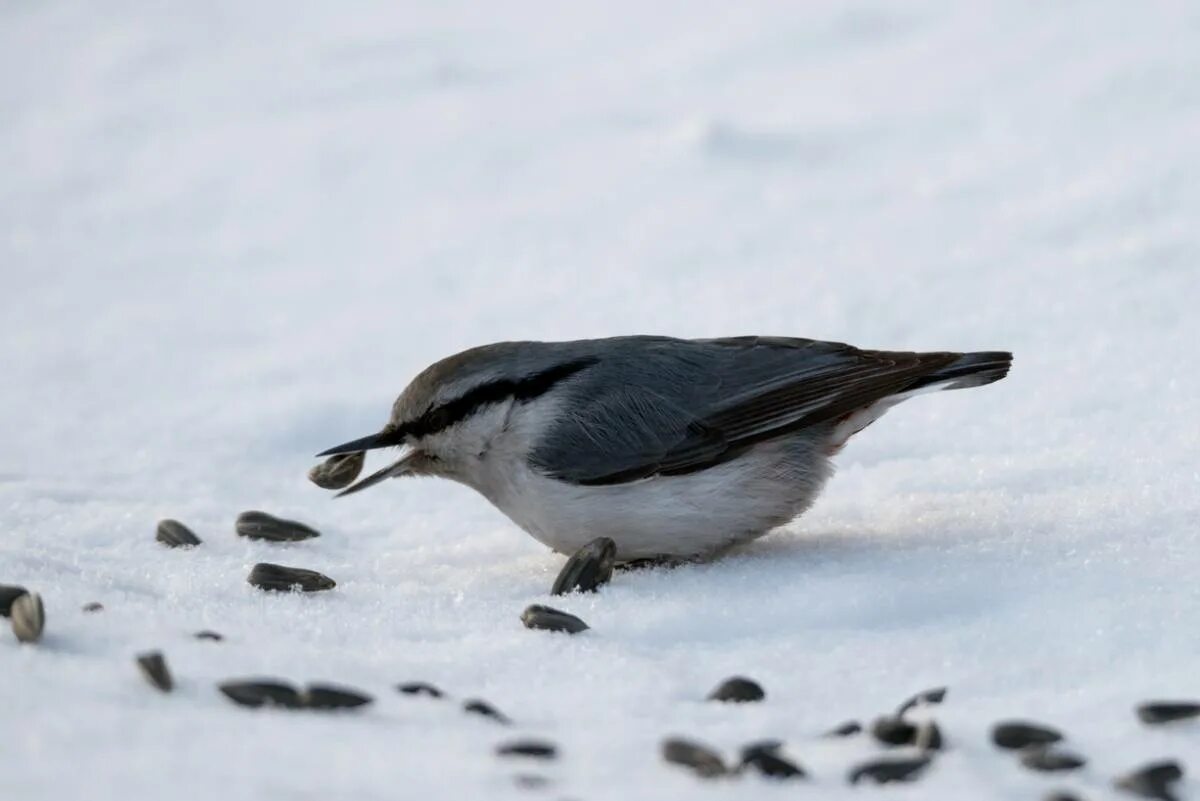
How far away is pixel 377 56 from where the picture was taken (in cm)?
966

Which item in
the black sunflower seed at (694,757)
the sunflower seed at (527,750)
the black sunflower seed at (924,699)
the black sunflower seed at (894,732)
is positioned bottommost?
the sunflower seed at (527,750)

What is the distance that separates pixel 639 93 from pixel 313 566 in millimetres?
4664

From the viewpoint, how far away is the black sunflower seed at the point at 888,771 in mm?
3047

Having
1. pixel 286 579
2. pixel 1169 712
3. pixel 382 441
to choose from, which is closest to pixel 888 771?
pixel 1169 712

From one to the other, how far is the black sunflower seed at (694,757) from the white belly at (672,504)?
4.57ft

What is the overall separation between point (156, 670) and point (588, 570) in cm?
137

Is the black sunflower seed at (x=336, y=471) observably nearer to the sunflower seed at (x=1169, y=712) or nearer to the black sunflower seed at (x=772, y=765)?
the black sunflower seed at (x=772, y=765)

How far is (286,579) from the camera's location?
4512 mm

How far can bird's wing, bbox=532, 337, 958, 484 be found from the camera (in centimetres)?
457

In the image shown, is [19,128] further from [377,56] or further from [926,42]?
[926,42]

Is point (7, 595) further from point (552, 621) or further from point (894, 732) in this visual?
point (894, 732)

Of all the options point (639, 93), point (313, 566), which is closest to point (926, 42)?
point (639, 93)

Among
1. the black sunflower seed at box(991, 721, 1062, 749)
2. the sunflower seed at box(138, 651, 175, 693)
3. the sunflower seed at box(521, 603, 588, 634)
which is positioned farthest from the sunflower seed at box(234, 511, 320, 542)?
the black sunflower seed at box(991, 721, 1062, 749)

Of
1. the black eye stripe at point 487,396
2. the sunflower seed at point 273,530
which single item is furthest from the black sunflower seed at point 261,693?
the sunflower seed at point 273,530
